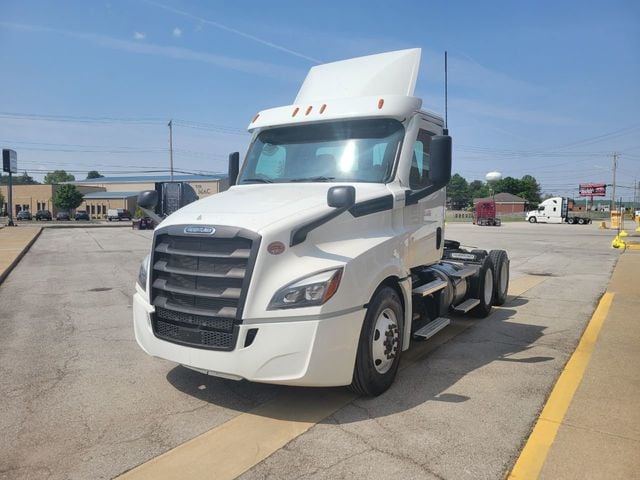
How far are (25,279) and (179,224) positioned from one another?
968 centimetres

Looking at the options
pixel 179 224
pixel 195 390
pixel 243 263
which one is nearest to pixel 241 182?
pixel 179 224

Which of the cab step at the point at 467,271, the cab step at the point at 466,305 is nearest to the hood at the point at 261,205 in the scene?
the cab step at the point at 467,271

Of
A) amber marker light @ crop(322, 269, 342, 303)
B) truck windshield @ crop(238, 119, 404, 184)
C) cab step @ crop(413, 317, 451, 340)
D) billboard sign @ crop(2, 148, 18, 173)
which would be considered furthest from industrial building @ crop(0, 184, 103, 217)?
amber marker light @ crop(322, 269, 342, 303)

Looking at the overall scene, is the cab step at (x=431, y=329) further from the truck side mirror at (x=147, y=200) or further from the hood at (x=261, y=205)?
the truck side mirror at (x=147, y=200)

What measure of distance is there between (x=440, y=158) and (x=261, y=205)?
5.94 ft

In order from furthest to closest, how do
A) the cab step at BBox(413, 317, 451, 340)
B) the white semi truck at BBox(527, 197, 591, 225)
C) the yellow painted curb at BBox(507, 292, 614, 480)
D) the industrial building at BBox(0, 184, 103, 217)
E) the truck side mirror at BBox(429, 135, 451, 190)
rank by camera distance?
1. the industrial building at BBox(0, 184, 103, 217)
2. the white semi truck at BBox(527, 197, 591, 225)
3. the cab step at BBox(413, 317, 451, 340)
4. the truck side mirror at BBox(429, 135, 451, 190)
5. the yellow painted curb at BBox(507, 292, 614, 480)

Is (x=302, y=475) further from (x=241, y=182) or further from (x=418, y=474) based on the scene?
(x=241, y=182)

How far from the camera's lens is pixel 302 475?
3.05m

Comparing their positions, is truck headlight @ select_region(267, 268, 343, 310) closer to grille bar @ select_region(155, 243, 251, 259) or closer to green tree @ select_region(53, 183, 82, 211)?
grille bar @ select_region(155, 243, 251, 259)

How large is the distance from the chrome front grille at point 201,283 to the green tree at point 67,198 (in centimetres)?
8675

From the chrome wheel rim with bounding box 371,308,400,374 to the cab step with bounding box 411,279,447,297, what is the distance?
0.70m

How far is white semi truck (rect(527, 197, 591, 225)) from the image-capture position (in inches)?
2280

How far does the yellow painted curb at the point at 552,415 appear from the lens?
3.14 m

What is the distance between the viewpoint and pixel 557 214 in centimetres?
5881
